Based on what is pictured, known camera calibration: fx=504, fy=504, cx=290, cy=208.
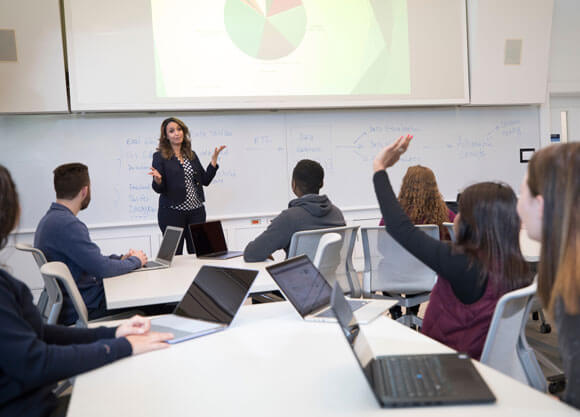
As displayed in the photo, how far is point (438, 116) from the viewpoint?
5.56 meters

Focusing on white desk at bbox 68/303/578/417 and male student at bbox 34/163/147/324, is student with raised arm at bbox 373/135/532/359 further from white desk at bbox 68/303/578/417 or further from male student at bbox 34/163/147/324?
male student at bbox 34/163/147/324

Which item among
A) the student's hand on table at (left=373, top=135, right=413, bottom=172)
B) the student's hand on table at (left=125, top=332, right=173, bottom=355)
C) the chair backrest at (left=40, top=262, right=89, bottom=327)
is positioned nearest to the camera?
the student's hand on table at (left=125, top=332, right=173, bottom=355)

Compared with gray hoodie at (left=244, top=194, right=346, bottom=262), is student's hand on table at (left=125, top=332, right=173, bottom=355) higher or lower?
lower

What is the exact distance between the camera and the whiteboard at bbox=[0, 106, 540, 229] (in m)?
4.54

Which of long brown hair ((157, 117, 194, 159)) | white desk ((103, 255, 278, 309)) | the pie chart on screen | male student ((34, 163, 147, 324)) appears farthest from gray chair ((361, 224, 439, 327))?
the pie chart on screen

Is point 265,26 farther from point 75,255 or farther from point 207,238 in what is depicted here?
point 75,255

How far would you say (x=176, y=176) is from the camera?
4004 millimetres

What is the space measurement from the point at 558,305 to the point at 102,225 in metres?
4.30

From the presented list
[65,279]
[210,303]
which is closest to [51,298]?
[65,279]

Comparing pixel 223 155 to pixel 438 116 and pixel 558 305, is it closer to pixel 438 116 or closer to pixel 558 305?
pixel 438 116

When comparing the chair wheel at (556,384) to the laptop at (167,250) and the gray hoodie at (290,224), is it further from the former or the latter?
the laptop at (167,250)

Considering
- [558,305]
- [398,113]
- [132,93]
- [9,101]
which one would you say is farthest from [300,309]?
[398,113]

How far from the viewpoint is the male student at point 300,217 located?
2.62 meters

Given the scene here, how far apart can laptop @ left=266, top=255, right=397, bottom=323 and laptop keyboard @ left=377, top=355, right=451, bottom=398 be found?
432mm
